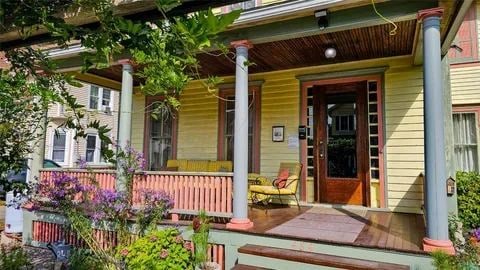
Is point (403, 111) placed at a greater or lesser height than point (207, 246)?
greater

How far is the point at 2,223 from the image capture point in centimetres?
741

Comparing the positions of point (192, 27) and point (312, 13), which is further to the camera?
point (312, 13)

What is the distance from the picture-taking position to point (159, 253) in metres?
3.65

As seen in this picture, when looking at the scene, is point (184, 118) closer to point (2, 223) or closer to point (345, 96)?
point (345, 96)

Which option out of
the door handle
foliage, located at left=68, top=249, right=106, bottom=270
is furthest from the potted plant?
the door handle

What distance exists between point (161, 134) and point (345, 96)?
4.18 meters

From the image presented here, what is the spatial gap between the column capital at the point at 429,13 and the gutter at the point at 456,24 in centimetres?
21

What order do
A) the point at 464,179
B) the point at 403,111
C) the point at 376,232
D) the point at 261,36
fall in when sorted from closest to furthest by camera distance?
the point at 376,232, the point at 261,36, the point at 403,111, the point at 464,179

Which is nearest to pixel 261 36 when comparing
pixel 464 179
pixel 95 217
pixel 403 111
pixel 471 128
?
pixel 403 111

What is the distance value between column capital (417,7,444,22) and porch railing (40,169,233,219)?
2854 millimetres

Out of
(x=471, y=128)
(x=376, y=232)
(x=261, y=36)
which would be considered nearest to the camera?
(x=376, y=232)

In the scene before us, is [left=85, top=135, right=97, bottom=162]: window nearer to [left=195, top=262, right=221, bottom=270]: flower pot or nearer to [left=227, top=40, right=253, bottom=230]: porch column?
[left=227, top=40, right=253, bottom=230]: porch column

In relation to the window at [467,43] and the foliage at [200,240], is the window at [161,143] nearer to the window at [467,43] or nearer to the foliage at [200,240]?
the foliage at [200,240]

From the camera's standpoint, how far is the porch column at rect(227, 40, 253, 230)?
4.09 m
